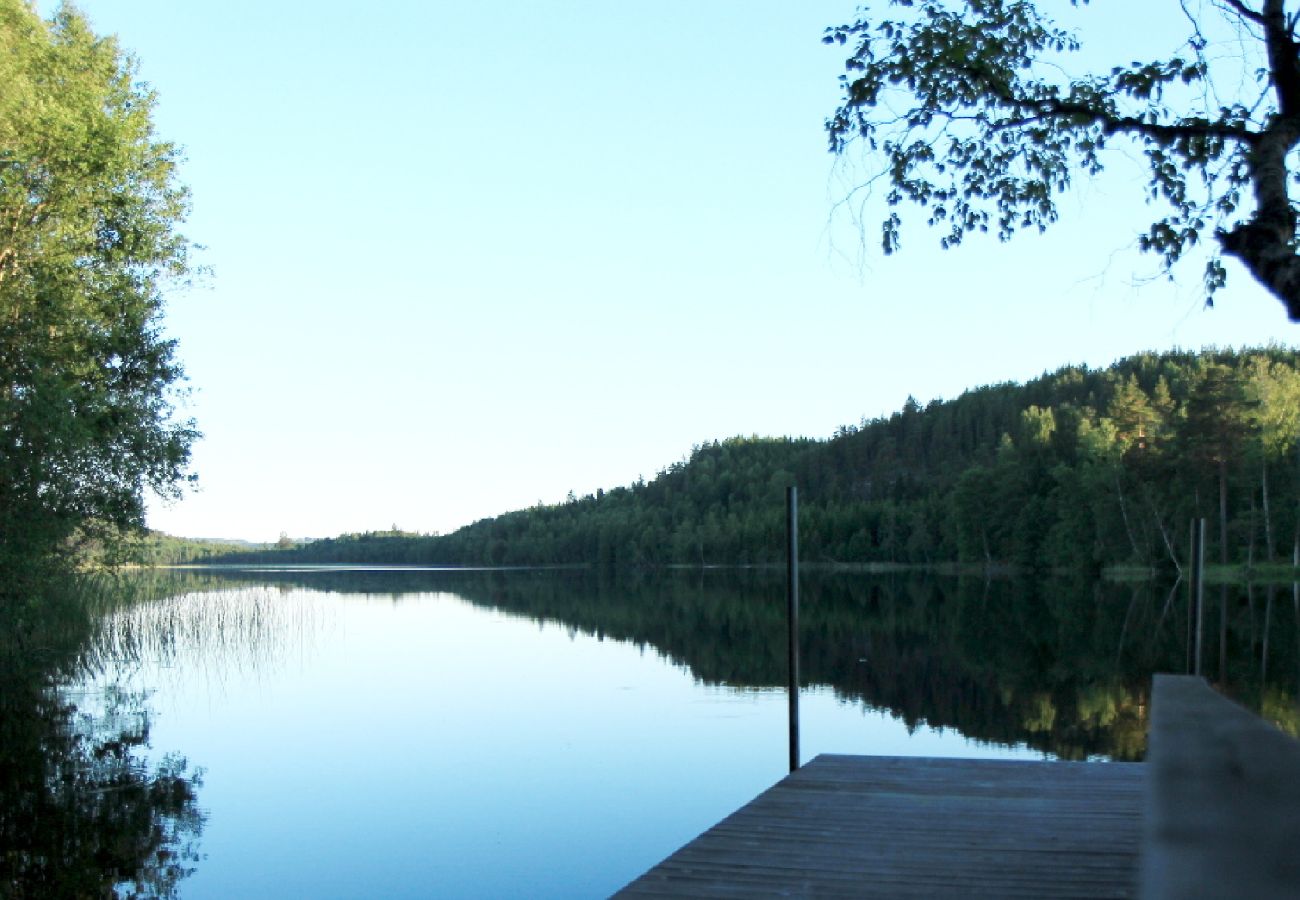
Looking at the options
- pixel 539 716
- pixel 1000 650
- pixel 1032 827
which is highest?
pixel 1032 827

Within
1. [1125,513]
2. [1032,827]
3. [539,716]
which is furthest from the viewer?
[1125,513]

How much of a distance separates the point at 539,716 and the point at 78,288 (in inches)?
348

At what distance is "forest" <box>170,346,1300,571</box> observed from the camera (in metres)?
48.0

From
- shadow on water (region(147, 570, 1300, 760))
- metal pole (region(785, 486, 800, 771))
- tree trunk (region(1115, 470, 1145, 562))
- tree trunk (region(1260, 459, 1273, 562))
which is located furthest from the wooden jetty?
tree trunk (region(1115, 470, 1145, 562))

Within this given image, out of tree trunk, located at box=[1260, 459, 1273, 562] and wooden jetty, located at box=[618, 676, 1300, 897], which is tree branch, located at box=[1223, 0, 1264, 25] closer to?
wooden jetty, located at box=[618, 676, 1300, 897]

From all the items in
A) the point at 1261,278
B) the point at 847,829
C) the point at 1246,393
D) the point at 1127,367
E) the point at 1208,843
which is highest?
the point at 1127,367

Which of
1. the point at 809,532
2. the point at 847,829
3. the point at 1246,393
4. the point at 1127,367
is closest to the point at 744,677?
the point at 847,829

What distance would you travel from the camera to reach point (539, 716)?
50.2 feet

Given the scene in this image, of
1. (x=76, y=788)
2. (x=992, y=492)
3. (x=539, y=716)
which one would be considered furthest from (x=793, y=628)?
(x=992, y=492)

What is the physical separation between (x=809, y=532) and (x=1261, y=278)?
87.0 m

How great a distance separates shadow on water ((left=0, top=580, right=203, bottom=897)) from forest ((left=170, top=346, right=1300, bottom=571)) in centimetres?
263

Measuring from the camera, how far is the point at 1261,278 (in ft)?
17.0

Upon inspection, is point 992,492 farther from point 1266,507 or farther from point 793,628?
point 793,628

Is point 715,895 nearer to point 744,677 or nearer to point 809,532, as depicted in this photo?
point 744,677
